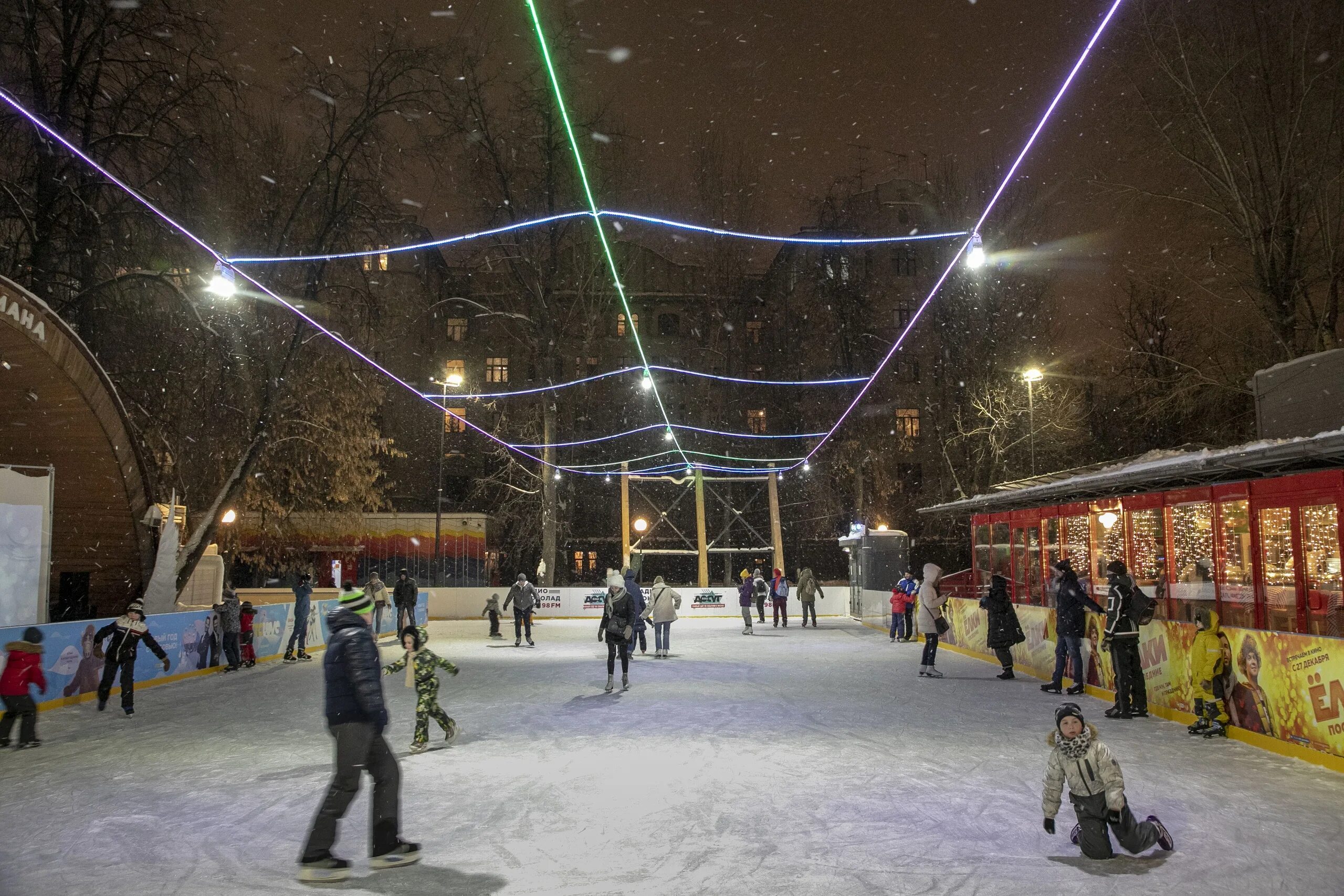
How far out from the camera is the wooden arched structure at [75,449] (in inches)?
535

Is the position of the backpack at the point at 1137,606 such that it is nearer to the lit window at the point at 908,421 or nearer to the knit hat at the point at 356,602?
the knit hat at the point at 356,602

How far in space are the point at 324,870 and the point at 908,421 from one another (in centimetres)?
4160

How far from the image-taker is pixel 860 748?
29.0 ft

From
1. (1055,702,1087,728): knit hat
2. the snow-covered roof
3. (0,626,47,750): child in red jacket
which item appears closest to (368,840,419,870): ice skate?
(1055,702,1087,728): knit hat

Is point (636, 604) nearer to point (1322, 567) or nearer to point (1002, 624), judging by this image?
point (1002, 624)

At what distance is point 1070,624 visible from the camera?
12.5 m

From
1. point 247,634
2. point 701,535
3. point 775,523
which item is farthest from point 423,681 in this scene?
point 775,523

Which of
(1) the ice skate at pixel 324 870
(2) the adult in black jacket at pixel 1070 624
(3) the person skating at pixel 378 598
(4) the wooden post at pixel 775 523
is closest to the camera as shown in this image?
(1) the ice skate at pixel 324 870

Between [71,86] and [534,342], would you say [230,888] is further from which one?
[534,342]

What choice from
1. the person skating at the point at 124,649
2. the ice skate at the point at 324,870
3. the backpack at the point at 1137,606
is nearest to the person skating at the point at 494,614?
the person skating at the point at 124,649

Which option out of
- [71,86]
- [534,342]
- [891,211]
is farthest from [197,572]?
[891,211]

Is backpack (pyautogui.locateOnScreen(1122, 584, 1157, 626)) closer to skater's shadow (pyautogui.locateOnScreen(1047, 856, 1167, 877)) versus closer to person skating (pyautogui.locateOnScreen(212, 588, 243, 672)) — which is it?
skater's shadow (pyautogui.locateOnScreen(1047, 856, 1167, 877))

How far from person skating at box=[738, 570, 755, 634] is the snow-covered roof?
7305mm

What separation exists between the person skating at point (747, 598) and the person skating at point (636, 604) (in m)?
6.31
